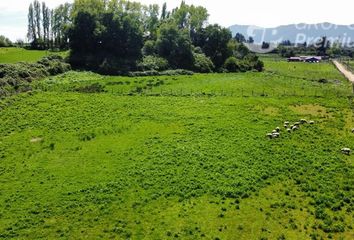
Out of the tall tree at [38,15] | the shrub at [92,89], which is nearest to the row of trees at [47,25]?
the tall tree at [38,15]

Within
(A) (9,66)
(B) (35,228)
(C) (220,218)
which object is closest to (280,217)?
(C) (220,218)

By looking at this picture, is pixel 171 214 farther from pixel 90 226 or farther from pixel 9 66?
pixel 9 66

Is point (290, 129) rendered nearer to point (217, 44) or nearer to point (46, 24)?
point (217, 44)

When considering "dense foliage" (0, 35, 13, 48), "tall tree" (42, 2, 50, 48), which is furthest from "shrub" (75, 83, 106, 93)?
"tall tree" (42, 2, 50, 48)

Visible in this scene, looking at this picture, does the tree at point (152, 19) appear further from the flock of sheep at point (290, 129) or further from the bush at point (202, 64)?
the flock of sheep at point (290, 129)

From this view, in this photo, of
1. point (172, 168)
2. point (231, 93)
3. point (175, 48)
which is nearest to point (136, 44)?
point (175, 48)

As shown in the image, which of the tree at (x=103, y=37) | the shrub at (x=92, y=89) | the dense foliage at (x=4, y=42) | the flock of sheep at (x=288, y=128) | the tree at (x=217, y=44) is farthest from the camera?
the dense foliage at (x=4, y=42)
